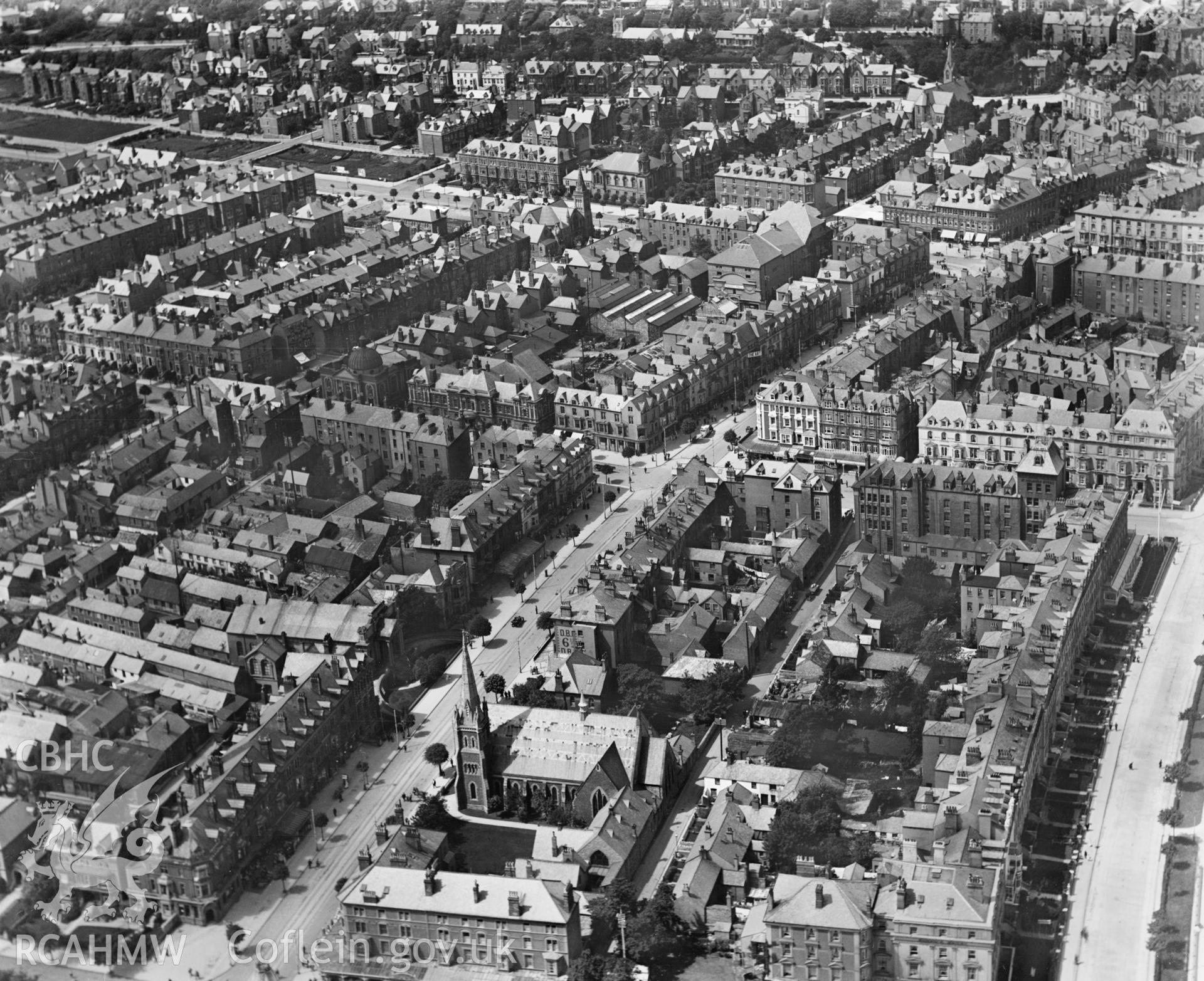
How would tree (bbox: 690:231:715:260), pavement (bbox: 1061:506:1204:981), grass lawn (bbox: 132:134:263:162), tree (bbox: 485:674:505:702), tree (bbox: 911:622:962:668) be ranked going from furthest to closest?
grass lawn (bbox: 132:134:263:162)
tree (bbox: 690:231:715:260)
tree (bbox: 911:622:962:668)
tree (bbox: 485:674:505:702)
pavement (bbox: 1061:506:1204:981)

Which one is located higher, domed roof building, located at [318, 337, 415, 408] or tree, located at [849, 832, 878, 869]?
domed roof building, located at [318, 337, 415, 408]

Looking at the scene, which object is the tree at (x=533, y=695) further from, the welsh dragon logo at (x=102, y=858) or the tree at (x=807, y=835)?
the welsh dragon logo at (x=102, y=858)

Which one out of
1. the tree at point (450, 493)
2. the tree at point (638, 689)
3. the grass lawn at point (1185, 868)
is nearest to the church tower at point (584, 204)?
the tree at point (450, 493)

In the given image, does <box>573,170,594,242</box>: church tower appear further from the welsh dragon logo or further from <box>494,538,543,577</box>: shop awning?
the welsh dragon logo

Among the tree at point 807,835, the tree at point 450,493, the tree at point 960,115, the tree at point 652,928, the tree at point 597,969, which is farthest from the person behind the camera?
the tree at point 960,115

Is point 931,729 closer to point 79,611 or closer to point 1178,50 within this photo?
point 79,611

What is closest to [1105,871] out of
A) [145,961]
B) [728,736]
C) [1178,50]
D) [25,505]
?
[728,736]

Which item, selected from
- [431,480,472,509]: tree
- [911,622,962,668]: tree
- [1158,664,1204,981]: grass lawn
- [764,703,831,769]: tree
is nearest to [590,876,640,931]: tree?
[764,703,831,769]: tree
